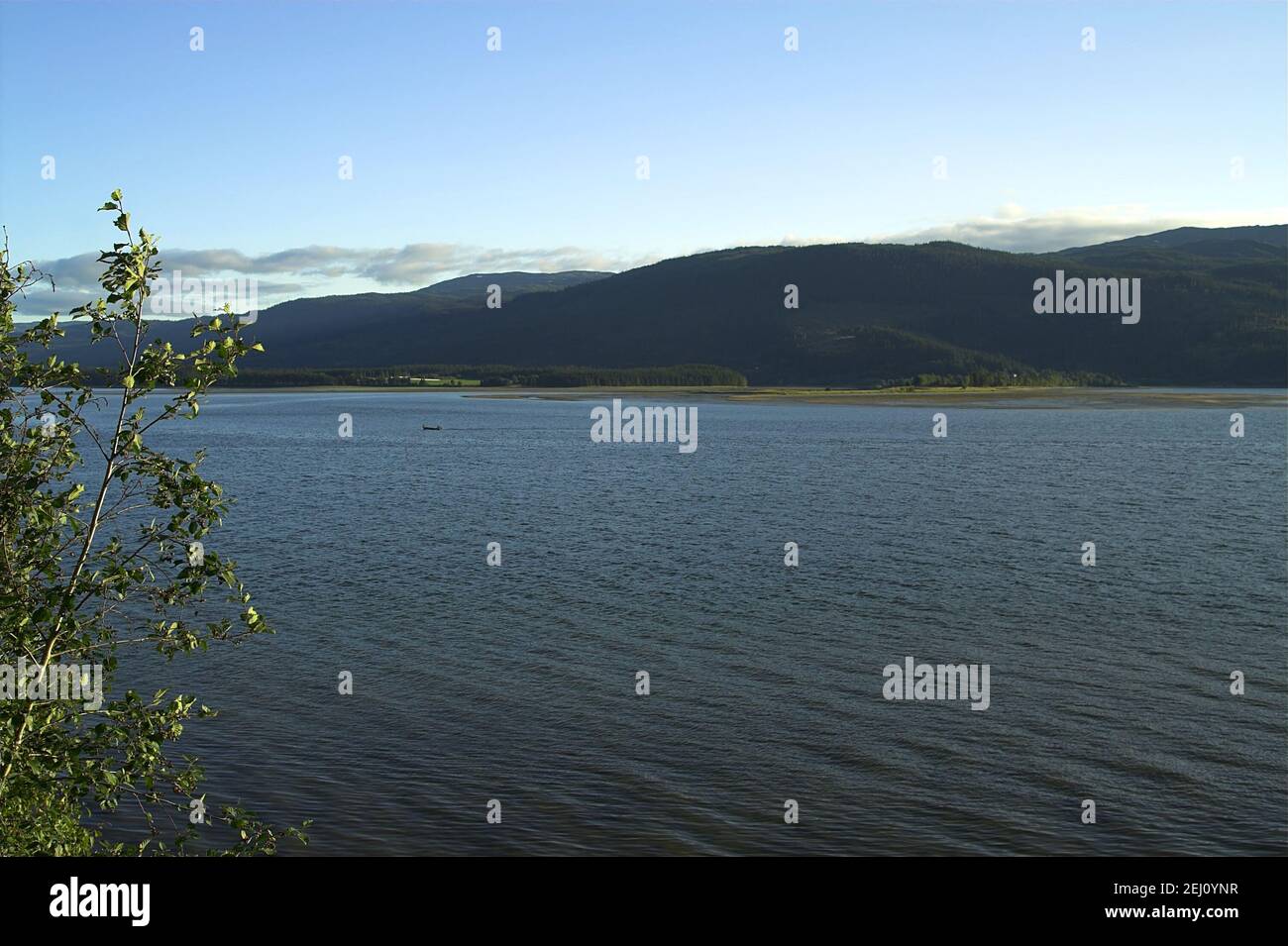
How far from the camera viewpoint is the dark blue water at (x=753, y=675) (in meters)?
16.2

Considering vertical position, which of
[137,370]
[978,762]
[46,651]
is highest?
[137,370]

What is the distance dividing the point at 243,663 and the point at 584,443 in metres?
74.3

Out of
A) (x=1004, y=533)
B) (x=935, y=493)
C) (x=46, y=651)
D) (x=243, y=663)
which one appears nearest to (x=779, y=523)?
(x=1004, y=533)

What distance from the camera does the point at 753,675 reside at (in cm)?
2291

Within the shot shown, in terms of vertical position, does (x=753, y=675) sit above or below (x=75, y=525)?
below

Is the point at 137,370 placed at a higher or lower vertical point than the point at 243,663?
higher

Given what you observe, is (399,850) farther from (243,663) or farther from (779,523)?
(779,523)

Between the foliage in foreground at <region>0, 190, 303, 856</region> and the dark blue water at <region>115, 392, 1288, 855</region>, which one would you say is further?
the dark blue water at <region>115, 392, 1288, 855</region>

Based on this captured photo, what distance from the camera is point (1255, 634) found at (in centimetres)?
2583

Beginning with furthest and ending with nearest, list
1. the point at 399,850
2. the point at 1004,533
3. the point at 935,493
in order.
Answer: the point at 935,493 → the point at 1004,533 → the point at 399,850

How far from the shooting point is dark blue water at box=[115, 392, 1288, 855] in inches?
636

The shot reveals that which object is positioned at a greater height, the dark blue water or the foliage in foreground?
the foliage in foreground

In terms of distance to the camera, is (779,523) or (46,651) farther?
(779,523)

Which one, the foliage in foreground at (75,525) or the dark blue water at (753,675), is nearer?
the foliage in foreground at (75,525)
